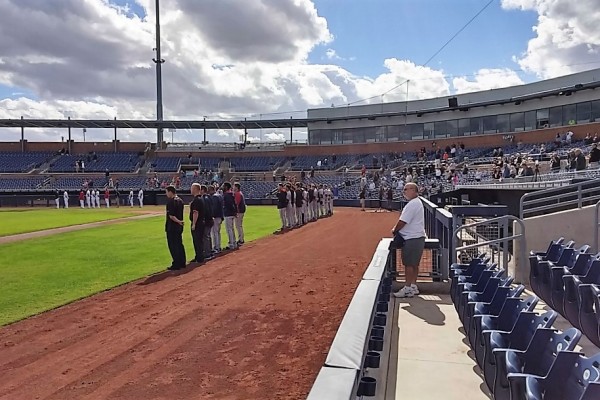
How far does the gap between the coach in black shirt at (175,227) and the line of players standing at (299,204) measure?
8257 millimetres

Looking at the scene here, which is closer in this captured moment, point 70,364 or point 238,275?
point 70,364

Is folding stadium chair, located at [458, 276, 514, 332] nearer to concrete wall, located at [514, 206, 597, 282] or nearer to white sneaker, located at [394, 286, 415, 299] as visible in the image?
white sneaker, located at [394, 286, 415, 299]

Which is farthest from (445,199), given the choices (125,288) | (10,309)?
(10,309)

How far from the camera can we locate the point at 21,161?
61.0 meters

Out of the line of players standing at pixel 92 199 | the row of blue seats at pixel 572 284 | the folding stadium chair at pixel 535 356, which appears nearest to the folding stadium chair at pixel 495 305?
the row of blue seats at pixel 572 284

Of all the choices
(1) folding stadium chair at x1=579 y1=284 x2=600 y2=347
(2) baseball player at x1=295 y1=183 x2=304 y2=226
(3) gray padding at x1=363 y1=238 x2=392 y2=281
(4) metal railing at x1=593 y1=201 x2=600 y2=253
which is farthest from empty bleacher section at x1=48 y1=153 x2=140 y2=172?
(1) folding stadium chair at x1=579 y1=284 x2=600 y2=347

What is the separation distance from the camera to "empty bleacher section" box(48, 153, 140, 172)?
196 feet

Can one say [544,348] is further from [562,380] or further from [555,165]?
[555,165]

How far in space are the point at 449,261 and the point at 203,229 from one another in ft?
20.1

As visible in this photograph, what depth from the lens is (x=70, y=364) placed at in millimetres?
5465

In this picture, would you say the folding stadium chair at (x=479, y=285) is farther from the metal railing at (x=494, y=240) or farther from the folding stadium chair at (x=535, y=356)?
the metal railing at (x=494, y=240)

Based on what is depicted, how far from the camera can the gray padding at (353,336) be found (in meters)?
2.53

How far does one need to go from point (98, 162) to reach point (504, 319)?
6291 cm

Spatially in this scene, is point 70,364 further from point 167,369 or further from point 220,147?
point 220,147
